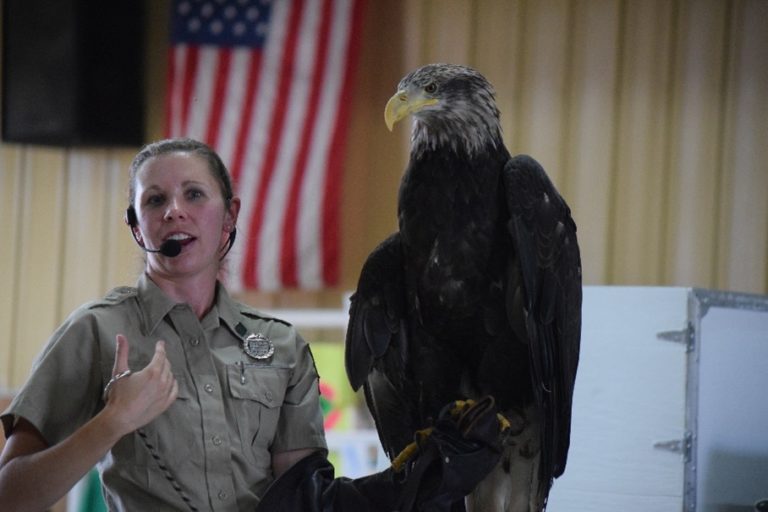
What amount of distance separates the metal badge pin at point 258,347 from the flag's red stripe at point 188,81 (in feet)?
8.06

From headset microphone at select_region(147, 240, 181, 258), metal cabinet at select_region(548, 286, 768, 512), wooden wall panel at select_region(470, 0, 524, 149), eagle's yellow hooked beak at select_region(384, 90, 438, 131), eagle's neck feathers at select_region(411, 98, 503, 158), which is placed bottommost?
metal cabinet at select_region(548, 286, 768, 512)

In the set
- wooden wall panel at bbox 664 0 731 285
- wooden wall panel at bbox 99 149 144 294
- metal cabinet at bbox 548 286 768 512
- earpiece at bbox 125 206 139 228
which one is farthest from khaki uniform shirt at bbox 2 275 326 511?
wooden wall panel at bbox 99 149 144 294

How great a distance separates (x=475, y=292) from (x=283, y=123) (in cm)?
238

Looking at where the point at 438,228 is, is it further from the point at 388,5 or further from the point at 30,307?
the point at 30,307

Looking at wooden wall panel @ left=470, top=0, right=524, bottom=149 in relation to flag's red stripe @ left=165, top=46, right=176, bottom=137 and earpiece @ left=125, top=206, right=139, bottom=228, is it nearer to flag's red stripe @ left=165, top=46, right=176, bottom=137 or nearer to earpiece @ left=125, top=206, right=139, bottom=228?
flag's red stripe @ left=165, top=46, right=176, bottom=137

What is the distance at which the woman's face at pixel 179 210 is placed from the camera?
176 centimetres

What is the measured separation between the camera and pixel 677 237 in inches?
158

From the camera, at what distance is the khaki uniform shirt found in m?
1.67

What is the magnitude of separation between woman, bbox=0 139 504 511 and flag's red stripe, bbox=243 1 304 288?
7.13 ft

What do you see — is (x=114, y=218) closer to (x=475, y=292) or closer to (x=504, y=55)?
(x=504, y=55)

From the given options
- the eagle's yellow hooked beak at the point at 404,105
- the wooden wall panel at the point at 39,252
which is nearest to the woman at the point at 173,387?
the eagle's yellow hooked beak at the point at 404,105

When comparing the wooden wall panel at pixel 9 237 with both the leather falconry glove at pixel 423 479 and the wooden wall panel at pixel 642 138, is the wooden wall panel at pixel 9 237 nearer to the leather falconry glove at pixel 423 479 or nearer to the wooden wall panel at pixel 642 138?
the wooden wall panel at pixel 642 138

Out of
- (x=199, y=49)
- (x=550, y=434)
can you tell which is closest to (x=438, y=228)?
(x=550, y=434)

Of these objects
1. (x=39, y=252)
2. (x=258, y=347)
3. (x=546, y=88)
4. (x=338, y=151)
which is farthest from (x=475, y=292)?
(x=39, y=252)
